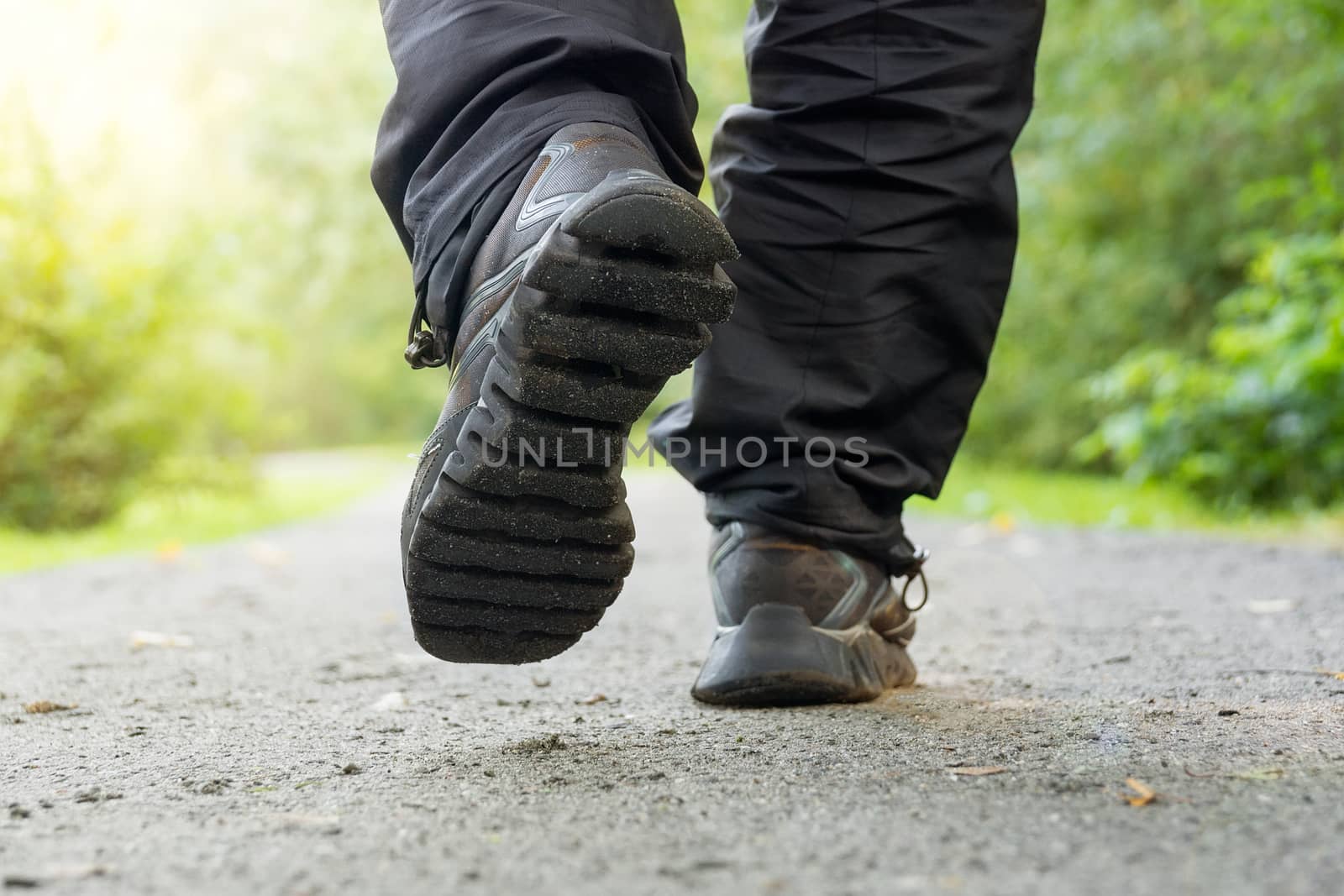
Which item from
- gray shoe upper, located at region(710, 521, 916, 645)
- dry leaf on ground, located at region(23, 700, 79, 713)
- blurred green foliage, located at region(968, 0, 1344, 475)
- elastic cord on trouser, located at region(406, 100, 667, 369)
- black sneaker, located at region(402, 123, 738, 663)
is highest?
blurred green foliage, located at region(968, 0, 1344, 475)

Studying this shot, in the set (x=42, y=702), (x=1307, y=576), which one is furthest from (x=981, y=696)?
(x=1307, y=576)

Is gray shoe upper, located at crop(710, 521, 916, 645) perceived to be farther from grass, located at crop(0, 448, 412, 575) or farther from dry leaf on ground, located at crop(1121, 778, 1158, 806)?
grass, located at crop(0, 448, 412, 575)

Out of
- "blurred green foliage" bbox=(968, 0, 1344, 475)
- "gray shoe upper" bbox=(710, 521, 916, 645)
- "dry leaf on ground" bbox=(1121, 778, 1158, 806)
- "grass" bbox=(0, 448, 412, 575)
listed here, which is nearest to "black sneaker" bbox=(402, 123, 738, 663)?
"gray shoe upper" bbox=(710, 521, 916, 645)

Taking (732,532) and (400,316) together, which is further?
(400,316)

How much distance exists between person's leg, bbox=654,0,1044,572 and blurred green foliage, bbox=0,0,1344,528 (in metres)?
3.26

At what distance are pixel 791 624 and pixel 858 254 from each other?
1.46 feet

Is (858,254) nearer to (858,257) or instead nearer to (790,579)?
(858,257)

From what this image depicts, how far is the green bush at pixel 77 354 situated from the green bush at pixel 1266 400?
4085 mm

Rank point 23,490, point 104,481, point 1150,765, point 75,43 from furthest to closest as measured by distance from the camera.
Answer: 1. point 75,43
2. point 104,481
3. point 23,490
4. point 1150,765

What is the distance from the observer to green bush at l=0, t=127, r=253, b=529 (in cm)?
503

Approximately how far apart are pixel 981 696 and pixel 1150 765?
42 centimetres

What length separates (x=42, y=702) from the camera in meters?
1.41

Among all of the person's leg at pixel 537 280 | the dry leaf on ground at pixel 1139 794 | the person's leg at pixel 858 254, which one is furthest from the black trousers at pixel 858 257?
the dry leaf on ground at pixel 1139 794

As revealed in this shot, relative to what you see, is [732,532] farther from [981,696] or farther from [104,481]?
[104,481]
